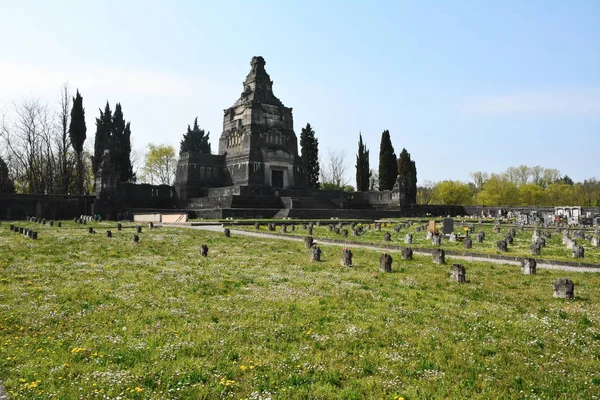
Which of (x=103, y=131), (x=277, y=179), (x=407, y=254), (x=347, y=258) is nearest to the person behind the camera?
(x=347, y=258)

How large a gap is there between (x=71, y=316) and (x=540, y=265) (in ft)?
52.0

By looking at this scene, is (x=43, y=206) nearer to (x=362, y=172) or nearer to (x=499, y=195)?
(x=362, y=172)

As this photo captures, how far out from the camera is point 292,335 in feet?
26.3

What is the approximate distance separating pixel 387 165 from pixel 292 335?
247 feet

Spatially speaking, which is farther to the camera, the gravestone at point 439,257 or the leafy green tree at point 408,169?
the leafy green tree at point 408,169

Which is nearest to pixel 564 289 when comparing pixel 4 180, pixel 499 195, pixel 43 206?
pixel 43 206

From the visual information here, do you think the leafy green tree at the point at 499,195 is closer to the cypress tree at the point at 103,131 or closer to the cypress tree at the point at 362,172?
the cypress tree at the point at 362,172

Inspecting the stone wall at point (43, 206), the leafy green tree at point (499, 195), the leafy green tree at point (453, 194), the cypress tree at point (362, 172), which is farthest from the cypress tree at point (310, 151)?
the stone wall at point (43, 206)

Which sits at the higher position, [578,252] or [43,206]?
[43,206]

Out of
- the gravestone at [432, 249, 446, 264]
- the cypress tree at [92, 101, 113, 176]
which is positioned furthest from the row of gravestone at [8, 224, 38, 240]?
the cypress tree at [92, 101, 113, 176]

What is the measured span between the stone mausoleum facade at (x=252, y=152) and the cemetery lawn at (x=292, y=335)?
49437 millimetres

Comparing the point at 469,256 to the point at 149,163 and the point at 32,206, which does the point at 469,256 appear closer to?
the point at 32,206

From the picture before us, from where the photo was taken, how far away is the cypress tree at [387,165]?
81.4 meters

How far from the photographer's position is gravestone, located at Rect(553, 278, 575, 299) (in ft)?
36.4
